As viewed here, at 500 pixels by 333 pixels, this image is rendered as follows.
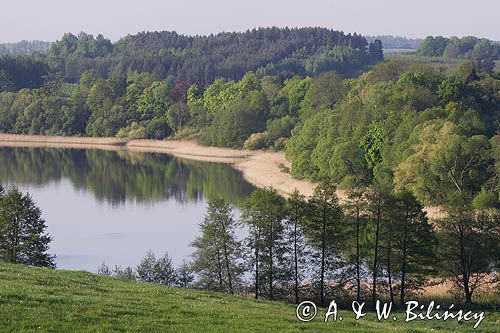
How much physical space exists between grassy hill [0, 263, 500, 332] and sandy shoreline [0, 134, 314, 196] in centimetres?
4034

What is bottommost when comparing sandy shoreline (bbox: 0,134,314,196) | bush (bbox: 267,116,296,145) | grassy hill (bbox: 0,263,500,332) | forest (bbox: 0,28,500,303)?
sandy shoreline (bbox: 0,134,314,196)

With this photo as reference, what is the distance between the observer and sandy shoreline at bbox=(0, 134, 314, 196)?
67.1 metres

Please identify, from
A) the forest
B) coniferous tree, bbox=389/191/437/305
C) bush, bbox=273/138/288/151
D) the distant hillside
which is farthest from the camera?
the distant hillside

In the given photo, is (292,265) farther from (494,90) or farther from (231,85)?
(231,85)

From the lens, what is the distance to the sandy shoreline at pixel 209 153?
6706 cm

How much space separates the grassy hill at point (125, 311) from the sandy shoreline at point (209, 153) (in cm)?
4034

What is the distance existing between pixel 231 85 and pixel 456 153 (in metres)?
68.9

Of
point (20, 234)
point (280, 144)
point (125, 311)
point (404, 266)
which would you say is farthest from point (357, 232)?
point (280, 144)

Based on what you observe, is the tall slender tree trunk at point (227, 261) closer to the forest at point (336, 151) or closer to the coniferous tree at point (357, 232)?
the forest at point (336, 151)

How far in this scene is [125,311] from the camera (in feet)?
51.7

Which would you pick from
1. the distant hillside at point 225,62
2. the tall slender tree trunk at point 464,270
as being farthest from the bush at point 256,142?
the tall slender tree trunk at point 464,270

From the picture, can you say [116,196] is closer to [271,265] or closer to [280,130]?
[271,265]

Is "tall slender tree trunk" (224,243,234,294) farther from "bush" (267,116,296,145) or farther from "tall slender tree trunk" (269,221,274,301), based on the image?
"bush" (267,116,296,145)

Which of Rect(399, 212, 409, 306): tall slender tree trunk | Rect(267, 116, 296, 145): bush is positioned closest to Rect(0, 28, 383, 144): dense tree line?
Rect(267, 116, 296, 145): bush
